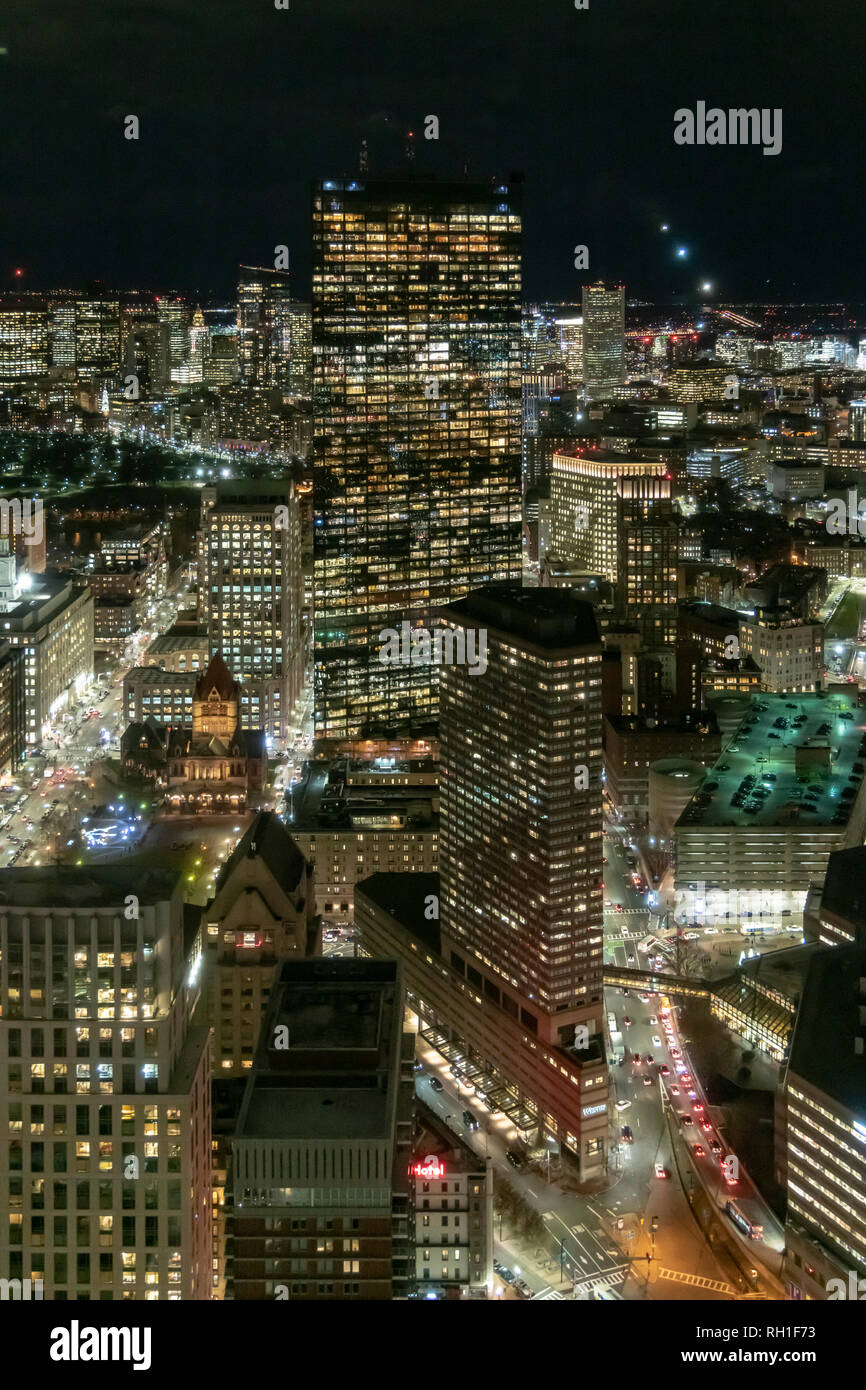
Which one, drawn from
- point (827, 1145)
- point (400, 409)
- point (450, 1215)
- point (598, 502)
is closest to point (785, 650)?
point (598, 502)

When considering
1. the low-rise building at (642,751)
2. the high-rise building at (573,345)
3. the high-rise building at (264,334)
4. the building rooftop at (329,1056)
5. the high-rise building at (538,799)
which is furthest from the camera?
the high-rise building at (573,345)

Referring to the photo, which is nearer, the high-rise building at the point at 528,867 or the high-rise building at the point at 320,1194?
the high-rise building at the point at 320,1194

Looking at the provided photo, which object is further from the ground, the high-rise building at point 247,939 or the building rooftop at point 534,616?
the building rooftop at point 534,616

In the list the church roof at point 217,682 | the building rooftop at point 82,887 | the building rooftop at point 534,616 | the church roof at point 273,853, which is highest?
the building rooftop at point 534,616

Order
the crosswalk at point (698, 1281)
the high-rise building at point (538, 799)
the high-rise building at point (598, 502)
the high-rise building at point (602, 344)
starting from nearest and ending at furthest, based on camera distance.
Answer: the crosswalk at point (698, 1281) → the high-rise building at point (538, 799) → the high-rise building at point (598, 502) → the high-rise building at point (602, 344)

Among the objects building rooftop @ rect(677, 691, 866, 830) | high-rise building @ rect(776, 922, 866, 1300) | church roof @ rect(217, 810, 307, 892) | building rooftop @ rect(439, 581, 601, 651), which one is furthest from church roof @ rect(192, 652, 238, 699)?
high-rise building @ rect(776, 922, 866, 1300)

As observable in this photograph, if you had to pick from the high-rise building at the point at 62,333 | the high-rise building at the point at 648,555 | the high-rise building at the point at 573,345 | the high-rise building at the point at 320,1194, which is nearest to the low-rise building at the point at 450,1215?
the high-rise building at the point at 320,1194

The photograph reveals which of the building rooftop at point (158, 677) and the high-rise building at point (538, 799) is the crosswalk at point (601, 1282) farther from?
the building rooftop at point (158, 677)

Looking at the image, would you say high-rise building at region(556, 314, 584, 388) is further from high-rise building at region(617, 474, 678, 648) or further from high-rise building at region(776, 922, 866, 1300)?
high-rise building at region(776, 922, 866, 1300)
